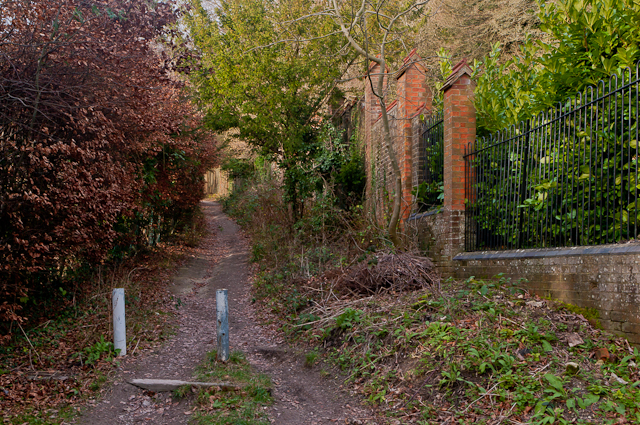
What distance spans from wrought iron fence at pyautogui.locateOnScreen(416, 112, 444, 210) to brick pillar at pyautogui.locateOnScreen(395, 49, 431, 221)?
1.18 ft

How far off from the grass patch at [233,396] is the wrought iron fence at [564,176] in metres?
3.93

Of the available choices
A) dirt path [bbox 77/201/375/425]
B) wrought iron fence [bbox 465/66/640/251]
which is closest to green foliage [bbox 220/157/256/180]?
dirt path [bbox 77/201/375/425]

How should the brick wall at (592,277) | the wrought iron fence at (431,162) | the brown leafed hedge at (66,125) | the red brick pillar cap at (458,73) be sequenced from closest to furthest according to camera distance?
the brick wall at (592,277), the brown leafed hedge at (66,125), the red brick pillar cap at (458,73), the wrought iron fence at (431,162)

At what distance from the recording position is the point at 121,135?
8.36m

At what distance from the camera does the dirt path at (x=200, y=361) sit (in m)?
5.58

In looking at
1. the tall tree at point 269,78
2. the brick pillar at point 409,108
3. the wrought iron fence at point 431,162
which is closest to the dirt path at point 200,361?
the wrought iron fence at point 431,162

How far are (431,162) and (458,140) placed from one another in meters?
1.45

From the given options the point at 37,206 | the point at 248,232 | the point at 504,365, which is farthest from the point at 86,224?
the point at 248,232

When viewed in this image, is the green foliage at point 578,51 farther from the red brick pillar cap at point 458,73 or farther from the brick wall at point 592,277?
the brick wall at point 592,277

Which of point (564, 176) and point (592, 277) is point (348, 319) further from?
point (564, 176)

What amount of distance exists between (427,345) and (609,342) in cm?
189

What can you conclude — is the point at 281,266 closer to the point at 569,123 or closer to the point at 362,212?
the point at 362,212

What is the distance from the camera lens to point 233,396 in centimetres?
584

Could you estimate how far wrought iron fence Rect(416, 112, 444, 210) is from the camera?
9258 mm
